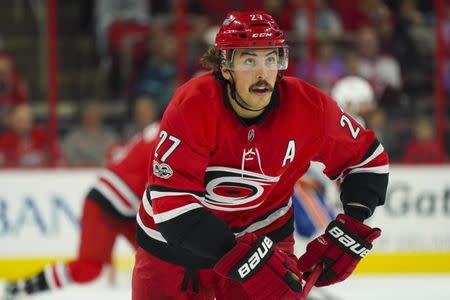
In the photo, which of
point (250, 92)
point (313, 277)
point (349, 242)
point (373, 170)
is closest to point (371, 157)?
point (373, 170)

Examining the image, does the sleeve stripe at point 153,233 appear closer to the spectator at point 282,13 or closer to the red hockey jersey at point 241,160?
the red hockey jersey at point 241,160

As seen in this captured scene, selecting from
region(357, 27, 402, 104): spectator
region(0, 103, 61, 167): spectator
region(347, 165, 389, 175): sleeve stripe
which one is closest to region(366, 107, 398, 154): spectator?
region(357, 27, 402, 104): spectator

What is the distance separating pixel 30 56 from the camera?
6605 mm

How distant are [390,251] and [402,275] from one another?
176 millimetres

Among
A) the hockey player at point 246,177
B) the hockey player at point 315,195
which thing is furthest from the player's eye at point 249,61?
the hockey player at point 315,195

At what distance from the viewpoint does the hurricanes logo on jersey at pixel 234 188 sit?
103 inches

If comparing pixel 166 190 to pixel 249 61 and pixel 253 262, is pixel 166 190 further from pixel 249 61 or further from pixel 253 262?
pixel 249 61

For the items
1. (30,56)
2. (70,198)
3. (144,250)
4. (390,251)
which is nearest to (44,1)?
(30,56)

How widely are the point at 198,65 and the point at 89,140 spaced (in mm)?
861

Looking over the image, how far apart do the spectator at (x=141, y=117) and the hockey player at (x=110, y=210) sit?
2150mm

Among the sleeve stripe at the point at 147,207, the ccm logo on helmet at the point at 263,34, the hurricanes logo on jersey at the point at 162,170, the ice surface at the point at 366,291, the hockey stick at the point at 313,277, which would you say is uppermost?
the ccm logo on helmet at the point at 263,34

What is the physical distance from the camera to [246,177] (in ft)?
8.61

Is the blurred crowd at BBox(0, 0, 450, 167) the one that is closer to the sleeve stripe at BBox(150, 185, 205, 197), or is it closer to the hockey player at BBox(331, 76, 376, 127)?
the hockey player at BBox(331, 76, 376, 127)

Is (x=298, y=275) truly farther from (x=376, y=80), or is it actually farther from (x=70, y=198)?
(x=376, y=80)
